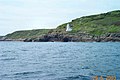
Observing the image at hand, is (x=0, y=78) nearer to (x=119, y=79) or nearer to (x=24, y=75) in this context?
(x=24, y=75)

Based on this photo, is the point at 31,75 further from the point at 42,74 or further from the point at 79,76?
the point at 79,76

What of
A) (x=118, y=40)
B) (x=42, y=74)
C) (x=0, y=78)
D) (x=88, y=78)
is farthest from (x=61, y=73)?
(x=118, y=40)

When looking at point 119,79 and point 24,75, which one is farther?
point 24,75

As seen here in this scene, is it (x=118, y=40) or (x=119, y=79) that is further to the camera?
(x=118, y=40)

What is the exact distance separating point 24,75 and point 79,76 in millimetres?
7641

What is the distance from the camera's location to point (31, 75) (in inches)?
1569

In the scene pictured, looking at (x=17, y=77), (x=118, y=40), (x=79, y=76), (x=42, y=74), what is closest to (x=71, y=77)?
(x=79, y=76)

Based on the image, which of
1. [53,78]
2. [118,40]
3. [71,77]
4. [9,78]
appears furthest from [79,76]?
[118,40]

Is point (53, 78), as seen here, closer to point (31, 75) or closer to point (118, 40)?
point (31, 75)

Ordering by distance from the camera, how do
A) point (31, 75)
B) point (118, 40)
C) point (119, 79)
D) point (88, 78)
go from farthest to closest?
point (118, 40) < point (31, 75) < point (88, 78) < point (119, 79)

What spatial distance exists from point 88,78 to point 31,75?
8.04 metres

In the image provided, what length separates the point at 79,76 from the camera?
3906 centimetres

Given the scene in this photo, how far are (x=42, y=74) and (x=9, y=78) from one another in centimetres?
502

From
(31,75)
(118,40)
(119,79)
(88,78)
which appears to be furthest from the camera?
(118,40)
